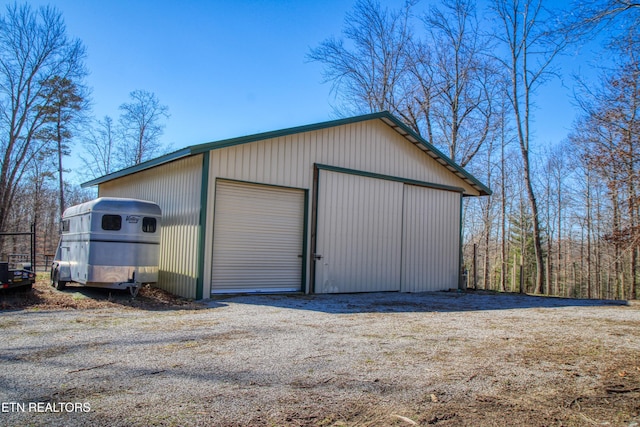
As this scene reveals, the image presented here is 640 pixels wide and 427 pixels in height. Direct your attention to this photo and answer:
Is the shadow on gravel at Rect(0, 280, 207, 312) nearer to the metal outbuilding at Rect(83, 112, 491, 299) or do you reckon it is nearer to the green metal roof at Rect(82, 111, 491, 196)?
the metal outbuilding at Rect(83, 112, 491, 299)

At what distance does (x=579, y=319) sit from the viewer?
25.0ft

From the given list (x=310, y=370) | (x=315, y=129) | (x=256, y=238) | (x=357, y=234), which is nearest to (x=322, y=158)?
(x=315, y=129)

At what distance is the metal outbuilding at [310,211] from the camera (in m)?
9.55

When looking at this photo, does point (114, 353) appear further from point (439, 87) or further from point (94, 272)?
point (439, 87)

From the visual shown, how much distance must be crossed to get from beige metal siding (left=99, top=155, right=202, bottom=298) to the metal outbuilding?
3cm

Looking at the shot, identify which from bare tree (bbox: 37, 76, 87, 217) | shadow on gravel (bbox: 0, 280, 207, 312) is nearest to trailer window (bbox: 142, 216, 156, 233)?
shadow on gravel (bbox: 0, 280, 207, 312)

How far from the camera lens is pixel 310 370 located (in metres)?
4.05

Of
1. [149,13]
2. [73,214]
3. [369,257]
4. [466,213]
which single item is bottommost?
[369,257]

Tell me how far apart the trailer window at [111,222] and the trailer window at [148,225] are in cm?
48

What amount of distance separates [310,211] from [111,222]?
175 inches

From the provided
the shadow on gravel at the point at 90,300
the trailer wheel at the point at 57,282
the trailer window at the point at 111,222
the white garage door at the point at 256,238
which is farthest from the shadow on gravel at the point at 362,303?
the trailer wheel at the point at 57,282

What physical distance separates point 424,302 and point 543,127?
54.4 ft

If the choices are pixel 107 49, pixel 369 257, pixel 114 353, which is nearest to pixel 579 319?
pixel 369 257

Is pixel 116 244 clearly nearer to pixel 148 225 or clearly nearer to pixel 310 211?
pixel 148 225
